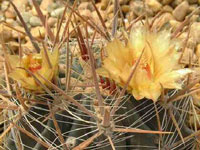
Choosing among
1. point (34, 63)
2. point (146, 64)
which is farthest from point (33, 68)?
point (146, 64)

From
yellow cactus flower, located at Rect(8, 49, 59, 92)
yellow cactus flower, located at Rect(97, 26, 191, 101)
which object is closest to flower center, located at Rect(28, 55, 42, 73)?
yellow cactus flower, located at Rect(8, 49, 59, 92)

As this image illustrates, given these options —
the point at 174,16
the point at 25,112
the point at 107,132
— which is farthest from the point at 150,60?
the point at 174,16

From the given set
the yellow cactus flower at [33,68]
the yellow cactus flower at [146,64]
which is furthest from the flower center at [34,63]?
the yellow cactus flower at [146,64]

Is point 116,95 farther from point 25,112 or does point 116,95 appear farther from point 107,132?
point 25,112

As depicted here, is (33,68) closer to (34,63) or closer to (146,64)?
(34,63)

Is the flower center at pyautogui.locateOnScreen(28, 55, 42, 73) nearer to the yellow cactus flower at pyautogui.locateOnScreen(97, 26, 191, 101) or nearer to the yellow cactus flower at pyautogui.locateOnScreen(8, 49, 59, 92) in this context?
the yellow cactus flower at pyautogui.locateOnScreen(8, 49, 59, 92)

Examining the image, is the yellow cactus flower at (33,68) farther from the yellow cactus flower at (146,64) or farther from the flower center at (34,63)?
the yellow cactus flower at (146,64)
